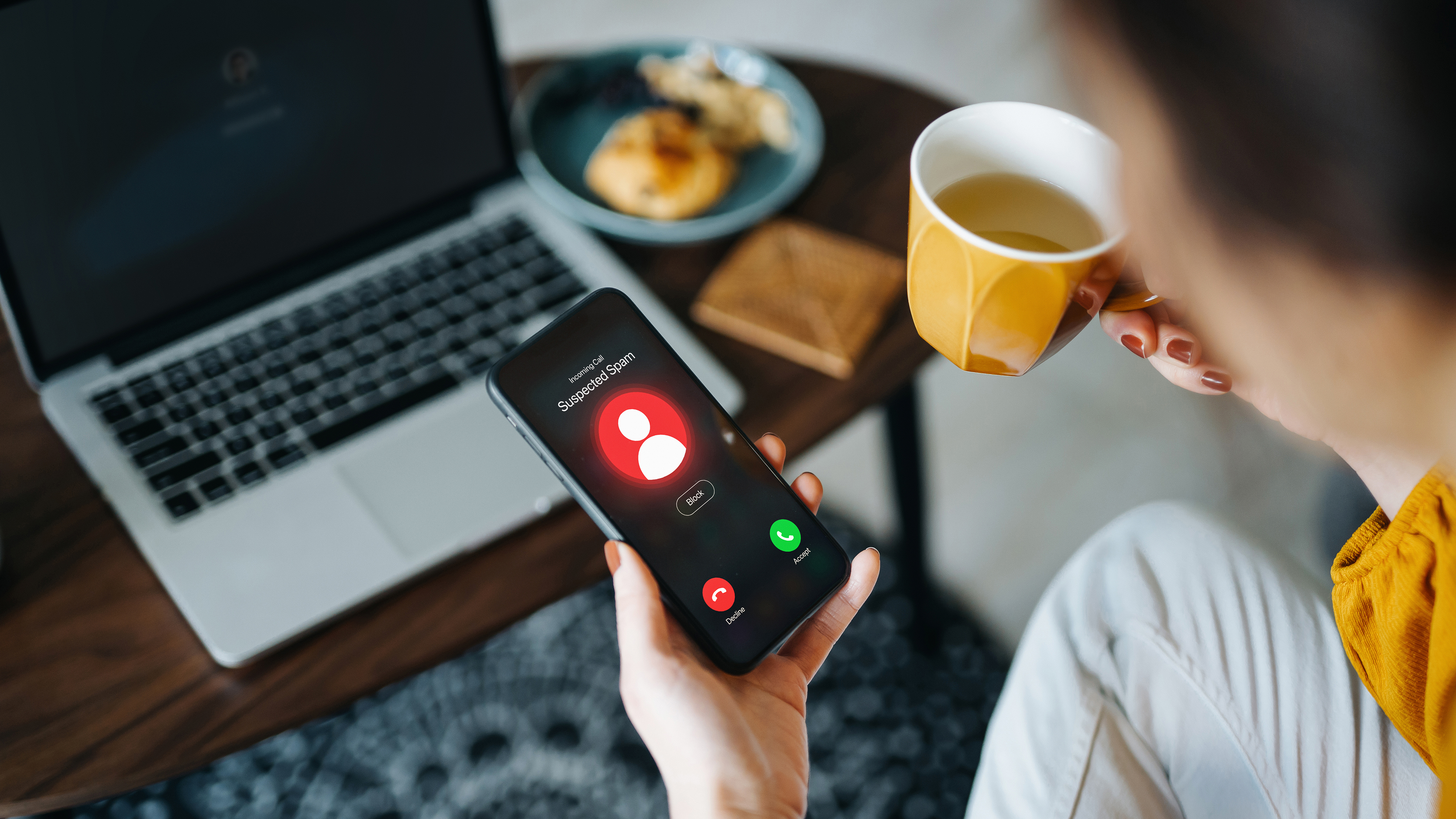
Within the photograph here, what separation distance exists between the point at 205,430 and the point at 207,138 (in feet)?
0.78

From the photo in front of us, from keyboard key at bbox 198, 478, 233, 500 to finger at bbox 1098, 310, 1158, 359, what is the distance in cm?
67

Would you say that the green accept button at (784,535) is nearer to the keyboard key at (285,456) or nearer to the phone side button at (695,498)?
the phone side button at (695,498)

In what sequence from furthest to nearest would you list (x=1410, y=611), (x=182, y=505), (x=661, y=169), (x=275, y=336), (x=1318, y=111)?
(x=661, y=169) → (x=275, y=336) → (x=182, y=505) → (x=1410, y=611) → (x=1318, y=111)

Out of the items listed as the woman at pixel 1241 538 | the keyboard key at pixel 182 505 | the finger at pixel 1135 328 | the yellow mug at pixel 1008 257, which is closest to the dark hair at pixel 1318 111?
the woman at pixel 1241 538

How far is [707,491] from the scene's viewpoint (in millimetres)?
645

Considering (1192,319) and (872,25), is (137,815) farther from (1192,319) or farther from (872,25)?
(872,25)

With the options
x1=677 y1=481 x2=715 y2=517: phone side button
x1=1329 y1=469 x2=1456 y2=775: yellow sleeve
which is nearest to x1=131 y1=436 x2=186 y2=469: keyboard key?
x1=677 y1=481 x2=715 y2=517: phone side button

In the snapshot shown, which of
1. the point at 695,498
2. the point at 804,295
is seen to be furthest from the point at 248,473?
the point at 804,295

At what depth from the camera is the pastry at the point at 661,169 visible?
37.8 inches

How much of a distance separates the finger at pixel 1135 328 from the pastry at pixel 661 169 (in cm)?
45

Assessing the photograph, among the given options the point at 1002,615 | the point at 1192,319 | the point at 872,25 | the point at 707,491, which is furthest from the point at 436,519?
the point at 872,25

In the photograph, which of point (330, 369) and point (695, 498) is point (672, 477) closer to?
point (695, 498)

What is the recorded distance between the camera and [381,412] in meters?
0.81

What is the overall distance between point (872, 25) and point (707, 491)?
199 centimetres
